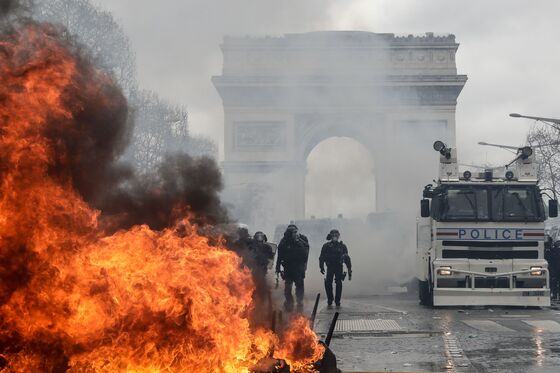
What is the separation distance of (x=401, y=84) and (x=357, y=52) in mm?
5429

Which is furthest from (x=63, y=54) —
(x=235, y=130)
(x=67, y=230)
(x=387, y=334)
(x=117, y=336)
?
(x=235, y=130)

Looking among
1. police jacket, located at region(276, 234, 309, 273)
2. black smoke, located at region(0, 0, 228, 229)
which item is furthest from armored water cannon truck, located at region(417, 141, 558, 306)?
black smoke, located at region(0, 0, 228, 229)

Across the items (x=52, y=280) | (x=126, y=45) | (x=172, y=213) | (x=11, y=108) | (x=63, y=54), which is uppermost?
(x=126, y=45)

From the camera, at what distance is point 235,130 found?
2121 inches

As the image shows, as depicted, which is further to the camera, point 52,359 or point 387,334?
point 387,334

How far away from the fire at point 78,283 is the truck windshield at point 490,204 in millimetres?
9237

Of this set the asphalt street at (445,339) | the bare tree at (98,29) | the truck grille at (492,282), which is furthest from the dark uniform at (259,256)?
the bare tree at (98,29)

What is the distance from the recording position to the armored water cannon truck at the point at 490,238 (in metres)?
15.4

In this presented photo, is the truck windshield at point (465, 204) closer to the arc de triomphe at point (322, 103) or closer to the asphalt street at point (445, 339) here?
the asphalt street at point (445, 339)

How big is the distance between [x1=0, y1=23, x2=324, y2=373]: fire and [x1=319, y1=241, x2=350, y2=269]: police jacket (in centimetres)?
1005

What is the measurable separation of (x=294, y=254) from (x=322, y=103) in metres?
39.9

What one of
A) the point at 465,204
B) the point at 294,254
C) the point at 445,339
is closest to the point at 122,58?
the point at 294,254

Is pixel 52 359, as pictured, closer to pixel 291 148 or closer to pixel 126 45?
pixel 126 45

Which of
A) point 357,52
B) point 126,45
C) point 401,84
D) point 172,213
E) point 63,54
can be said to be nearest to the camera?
point 63,54
